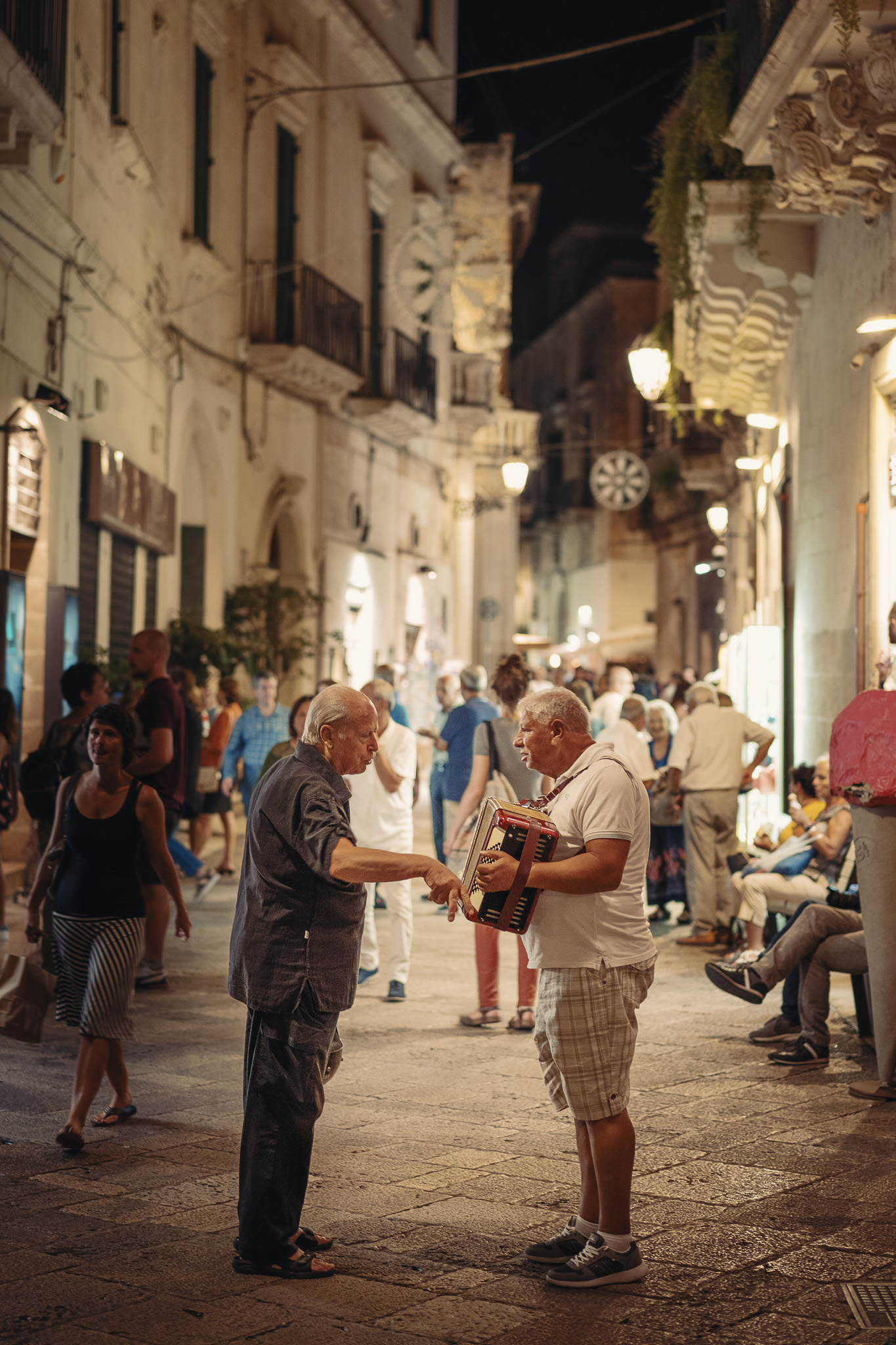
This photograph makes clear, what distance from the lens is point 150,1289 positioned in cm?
439

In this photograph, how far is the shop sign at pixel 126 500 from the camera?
14.0 m

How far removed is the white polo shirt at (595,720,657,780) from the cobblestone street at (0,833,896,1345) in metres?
3.79

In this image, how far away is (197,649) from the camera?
54.4 feet

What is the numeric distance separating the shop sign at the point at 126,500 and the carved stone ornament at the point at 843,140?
6497 millimetres

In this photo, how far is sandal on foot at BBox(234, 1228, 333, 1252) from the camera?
468 cm

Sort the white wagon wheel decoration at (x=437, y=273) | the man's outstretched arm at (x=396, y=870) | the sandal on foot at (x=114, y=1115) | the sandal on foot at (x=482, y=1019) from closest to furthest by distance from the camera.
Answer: the man's outstretched arm at (x=396, y=870) → the sandal on foot at (x=114, y=1115) → the sandal on foot at (x=482, y=1019) → the white wagon wheel decoration at (x=437, y=273)

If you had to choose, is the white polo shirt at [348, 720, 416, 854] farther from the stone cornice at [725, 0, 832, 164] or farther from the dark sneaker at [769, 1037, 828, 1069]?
the stone cornice at [725, 0, 832, 164]

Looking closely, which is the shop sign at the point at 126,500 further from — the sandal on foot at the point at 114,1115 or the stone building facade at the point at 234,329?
the sandal on foot at the point at 114,1115

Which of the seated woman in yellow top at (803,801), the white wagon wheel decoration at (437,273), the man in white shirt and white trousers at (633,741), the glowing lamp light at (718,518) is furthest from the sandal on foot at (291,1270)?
A: the glowing lamp light at (718,518)

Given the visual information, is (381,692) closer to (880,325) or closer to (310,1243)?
(880,325)

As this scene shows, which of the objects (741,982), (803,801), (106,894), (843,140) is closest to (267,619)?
(803,801)

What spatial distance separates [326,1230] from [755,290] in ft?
33.4

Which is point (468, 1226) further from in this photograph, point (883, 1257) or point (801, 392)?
point (801, 392)

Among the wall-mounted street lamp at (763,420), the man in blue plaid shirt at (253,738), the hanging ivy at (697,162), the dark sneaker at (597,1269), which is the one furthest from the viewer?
the wall-mounted street lamp at (763,420)
